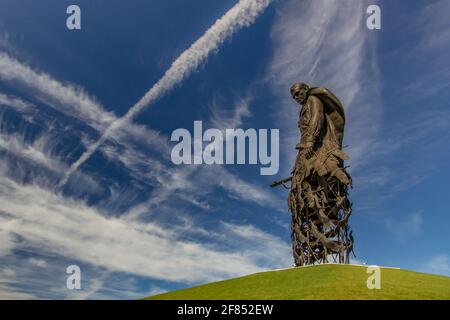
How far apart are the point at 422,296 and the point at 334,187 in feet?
46.0

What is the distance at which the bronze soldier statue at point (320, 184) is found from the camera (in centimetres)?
3256

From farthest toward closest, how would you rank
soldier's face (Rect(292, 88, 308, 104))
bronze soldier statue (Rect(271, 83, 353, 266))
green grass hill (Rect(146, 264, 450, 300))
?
soldier's face (Rect(292, 88, 308, 104))
bronze soldier statue (Rect(271, 83, 353, 266))
green grass hill (Rect(146, 264, 450, 300))

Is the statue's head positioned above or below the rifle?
above

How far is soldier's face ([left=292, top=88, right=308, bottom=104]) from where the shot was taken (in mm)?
35688

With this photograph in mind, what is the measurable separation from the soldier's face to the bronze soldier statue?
8 cm

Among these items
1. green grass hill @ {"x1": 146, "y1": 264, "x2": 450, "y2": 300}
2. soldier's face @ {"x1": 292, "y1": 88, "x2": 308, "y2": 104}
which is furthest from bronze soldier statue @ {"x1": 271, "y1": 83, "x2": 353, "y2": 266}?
green grass hill @ {"x1": 146, "y1": 264, "x2": 450, "y2": 300}

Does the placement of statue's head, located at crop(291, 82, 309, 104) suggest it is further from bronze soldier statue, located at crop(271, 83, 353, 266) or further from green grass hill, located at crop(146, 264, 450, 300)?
green grass hill, located at crop(146, 264, 450, 300)

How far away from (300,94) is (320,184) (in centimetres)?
773

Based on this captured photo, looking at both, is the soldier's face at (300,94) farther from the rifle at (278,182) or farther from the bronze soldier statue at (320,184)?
the rifle at (278,182)

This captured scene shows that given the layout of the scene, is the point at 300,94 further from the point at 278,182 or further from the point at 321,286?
the point at 321,286

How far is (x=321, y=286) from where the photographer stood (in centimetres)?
2223

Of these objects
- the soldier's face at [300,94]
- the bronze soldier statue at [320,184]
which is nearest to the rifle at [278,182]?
the bronze soldier statue at [320,184]
